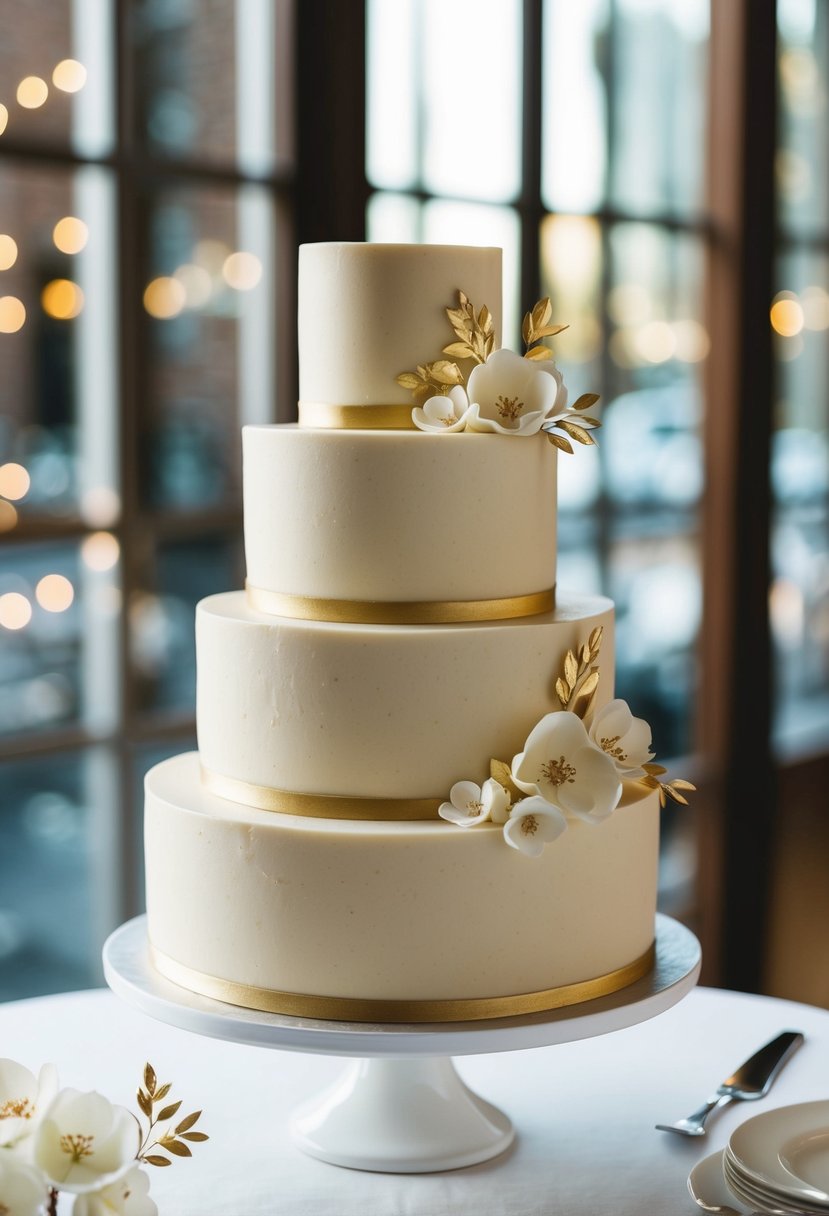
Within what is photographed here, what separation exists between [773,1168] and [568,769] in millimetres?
342

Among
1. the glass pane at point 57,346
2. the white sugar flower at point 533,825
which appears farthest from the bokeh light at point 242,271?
the white sugar flower at point 533,825

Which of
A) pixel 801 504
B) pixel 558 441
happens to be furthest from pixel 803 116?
pixel 558 441

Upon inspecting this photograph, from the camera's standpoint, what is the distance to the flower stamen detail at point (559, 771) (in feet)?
4.17

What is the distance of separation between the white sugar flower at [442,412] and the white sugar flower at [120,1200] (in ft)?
2.14

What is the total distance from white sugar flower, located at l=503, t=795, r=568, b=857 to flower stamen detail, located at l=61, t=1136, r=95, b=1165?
0.41 meters

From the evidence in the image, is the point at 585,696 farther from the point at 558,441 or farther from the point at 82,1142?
the point at 82,1142

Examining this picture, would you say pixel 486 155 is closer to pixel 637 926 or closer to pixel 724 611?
pixel 724 611

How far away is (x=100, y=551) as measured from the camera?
230cm

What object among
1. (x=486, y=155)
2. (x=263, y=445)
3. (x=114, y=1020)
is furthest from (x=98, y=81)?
(x=114, y=1020)

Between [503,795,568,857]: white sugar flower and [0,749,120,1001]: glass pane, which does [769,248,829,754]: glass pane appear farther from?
[503,795,568,857]: white sugar flower

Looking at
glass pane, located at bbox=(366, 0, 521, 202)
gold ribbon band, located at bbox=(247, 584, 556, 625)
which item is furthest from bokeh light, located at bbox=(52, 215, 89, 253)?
gold ribbon band, located at bbox=(247, 584, 556, 625)

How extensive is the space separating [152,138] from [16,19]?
0.26 m

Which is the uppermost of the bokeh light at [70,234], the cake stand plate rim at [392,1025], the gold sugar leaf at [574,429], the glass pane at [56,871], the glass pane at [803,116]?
the glass pane at [803,116]

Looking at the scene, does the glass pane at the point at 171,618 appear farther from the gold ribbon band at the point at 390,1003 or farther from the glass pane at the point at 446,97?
the gold ribbon band at the point at 390,1003
